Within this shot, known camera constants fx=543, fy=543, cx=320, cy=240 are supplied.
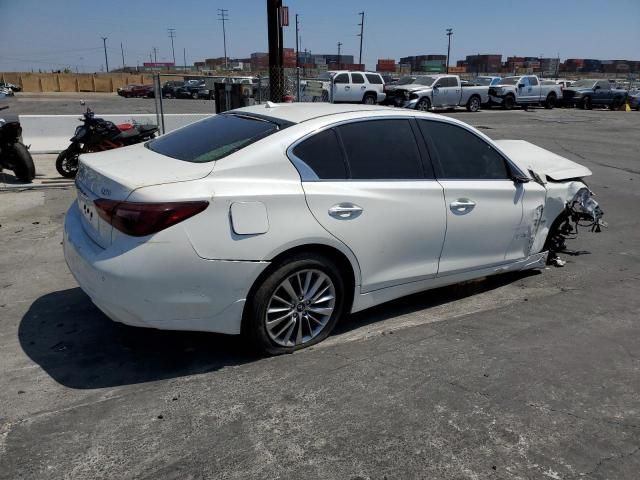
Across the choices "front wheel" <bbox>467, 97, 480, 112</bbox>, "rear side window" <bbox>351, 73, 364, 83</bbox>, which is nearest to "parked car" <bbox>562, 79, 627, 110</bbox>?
"front wheel" <bbox>467, 97, 480, 112</bbox>

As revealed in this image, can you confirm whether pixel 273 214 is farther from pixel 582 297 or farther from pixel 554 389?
pixel 582 297

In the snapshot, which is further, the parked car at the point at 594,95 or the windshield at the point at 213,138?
the parked car at the point at 594,95

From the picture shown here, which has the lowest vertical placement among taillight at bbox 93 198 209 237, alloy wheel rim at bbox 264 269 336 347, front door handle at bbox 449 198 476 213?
alloy wheel rim at bbox 264 269 336 347

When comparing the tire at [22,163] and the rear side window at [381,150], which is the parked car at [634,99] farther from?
the rear side window at [381,150]

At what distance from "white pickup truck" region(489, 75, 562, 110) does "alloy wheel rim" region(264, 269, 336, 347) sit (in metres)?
30.0

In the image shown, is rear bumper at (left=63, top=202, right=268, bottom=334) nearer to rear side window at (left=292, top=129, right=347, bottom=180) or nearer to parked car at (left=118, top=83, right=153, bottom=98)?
rear side window at (left=292, top=129, right=347, bottom=180)

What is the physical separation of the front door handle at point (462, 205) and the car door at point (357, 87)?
24.0 metres

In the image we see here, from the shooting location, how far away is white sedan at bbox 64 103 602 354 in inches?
121

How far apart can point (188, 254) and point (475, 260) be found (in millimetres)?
2428

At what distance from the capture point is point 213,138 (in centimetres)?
385

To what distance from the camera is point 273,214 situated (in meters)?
3.26

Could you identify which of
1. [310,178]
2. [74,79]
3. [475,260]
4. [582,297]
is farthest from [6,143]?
[74,79]

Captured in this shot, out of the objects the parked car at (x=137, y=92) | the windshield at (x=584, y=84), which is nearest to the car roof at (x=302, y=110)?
the windshield at (x=584, y=84)

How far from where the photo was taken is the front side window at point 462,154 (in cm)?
419
